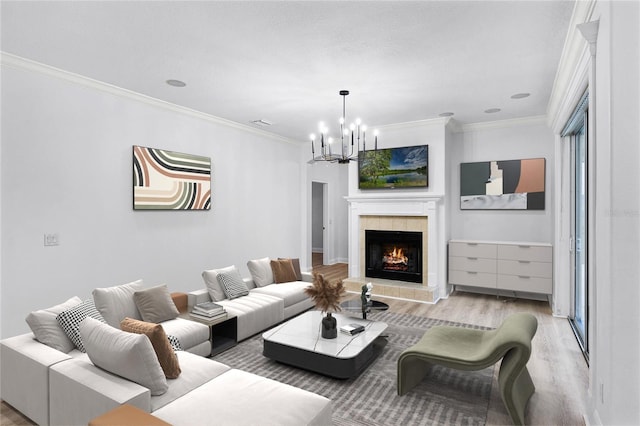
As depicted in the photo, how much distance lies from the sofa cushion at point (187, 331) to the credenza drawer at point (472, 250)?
3.99 meters

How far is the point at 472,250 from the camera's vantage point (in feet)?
18.1

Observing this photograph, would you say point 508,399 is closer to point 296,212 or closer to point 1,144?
point 1,144

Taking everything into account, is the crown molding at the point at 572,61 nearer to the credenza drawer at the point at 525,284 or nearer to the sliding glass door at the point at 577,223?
the sliding glass door at the point at 577,223

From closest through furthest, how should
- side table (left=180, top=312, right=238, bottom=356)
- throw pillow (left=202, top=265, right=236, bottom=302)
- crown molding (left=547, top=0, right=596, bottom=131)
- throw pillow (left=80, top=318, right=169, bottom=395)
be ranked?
throw pillow (left=80, top=318, right=169, bottom=395) < crown molding (left=547, top=0, right=596, bottom=131) < side table (left=180, top=312, right=238, bottom=356) < throw pillow (left=202, top=265, right=236, bottom=302)

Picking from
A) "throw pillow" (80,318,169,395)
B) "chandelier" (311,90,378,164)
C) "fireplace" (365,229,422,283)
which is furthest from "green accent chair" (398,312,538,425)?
"fireplace" (365,229,422,283)

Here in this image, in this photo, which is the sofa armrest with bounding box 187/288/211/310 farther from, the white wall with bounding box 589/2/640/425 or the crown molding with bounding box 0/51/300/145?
the white wall with bounding box 589/2/640/425

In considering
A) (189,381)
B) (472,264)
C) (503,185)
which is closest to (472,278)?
(472,264)

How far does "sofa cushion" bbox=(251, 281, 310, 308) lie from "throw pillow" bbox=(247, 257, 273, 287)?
0.39 feet

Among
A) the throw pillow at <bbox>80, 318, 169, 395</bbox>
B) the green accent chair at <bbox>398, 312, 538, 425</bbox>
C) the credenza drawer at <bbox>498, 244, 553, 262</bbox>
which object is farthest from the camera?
the credenza drawer at <bbox>498, 244, 553, 262</bbox>

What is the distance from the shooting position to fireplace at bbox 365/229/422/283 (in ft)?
19.0

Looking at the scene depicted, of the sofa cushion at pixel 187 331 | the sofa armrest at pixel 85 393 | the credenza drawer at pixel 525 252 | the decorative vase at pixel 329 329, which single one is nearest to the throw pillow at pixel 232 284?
the sofa cushion at pixel 187 331

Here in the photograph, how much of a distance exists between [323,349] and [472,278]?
3.48 meters

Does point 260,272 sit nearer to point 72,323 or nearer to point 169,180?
point 169,180

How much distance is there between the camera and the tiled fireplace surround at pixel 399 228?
5.54 metres
